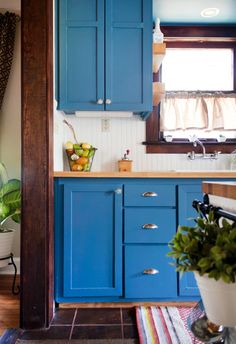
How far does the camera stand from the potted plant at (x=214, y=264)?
0.57 meters

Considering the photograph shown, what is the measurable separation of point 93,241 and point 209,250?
54.6 inches

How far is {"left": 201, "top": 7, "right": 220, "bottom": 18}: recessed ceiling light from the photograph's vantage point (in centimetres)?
247

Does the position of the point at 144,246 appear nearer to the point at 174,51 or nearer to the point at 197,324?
the point at 197,324

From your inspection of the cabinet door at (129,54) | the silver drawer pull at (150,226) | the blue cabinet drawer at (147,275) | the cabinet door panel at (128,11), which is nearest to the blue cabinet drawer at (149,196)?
the silver drawer pull at (150,226)

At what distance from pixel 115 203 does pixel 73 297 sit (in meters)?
0.71

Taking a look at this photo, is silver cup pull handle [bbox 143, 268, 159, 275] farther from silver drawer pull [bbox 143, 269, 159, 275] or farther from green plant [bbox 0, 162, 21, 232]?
green plant [bbox 0, 162, 21, 232]

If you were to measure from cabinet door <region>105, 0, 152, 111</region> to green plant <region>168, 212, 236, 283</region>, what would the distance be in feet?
5.57

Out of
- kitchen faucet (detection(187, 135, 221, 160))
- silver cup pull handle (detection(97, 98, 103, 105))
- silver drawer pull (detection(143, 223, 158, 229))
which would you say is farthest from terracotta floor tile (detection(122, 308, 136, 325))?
silver cup pull handle (detection(97, 98, 103, 105))

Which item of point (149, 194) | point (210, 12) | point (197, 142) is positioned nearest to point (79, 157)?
point (149, 194)

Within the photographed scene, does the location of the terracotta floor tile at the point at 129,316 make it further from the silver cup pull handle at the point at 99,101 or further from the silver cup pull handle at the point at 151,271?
the silver cup pull handle at the point at 99,101

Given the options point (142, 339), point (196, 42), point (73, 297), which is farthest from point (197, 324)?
point (196, 42)

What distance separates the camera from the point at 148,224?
75.7 inches

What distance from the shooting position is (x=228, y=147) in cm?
265

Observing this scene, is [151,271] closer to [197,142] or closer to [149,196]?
[149,196]
